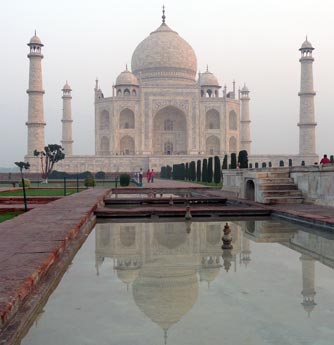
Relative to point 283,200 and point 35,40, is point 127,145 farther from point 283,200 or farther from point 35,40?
point 283,200

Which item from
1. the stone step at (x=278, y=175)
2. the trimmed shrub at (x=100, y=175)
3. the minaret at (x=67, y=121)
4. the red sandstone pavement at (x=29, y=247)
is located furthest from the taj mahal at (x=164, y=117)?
the red sandstone pavement at (x=29, y=247)

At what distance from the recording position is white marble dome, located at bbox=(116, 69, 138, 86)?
37.0 m

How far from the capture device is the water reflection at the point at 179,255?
263cm

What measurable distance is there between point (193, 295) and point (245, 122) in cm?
3781

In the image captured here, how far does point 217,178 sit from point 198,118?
18367 mm

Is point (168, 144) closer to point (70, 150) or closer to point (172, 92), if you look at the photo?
point (172, 92)

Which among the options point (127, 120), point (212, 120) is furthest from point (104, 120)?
point (212, 120)

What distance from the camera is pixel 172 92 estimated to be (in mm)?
36281

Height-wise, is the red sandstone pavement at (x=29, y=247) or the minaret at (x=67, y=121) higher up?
the minaret at (x=67, y=121)

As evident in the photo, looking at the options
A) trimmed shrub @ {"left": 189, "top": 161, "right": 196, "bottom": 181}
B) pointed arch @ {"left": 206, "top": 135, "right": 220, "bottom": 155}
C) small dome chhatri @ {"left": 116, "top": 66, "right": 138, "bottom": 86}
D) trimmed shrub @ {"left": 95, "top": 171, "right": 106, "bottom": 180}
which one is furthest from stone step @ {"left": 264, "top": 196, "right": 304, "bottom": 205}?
small dome chhatri @ {"left": 116, "top": 66, "right": 138, "bottom": 86}

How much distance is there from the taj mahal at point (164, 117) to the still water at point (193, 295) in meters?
28.6

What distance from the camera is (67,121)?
36.9 metres

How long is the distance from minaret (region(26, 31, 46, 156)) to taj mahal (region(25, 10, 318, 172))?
2325 mm

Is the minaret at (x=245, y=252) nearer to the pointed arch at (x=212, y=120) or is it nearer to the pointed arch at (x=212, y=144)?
the pointed arch at (x=212, y=144)
